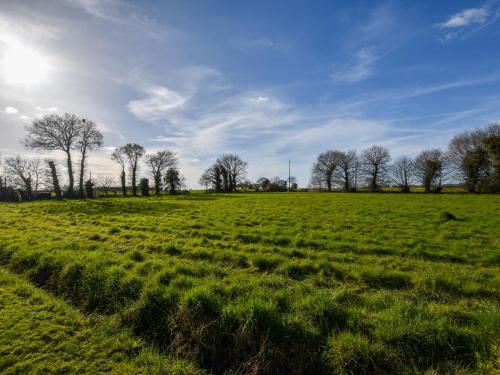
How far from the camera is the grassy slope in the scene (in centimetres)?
298

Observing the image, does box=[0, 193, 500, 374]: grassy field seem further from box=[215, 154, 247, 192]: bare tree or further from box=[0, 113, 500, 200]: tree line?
box=[215, 154, 247, 192]: bare tree

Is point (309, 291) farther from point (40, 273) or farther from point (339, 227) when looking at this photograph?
point (339, 227)

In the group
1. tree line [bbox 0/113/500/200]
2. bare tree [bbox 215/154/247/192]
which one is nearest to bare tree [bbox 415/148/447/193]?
tree line [bbox 0/113/500/200]

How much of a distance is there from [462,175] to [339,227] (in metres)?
56.6

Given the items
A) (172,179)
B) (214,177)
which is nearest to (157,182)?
(172,179)

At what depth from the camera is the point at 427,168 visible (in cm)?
5569

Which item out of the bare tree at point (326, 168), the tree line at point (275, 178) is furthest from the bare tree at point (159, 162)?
the bare tree at point (326, 168)

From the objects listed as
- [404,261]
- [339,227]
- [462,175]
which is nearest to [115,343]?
[404,261]

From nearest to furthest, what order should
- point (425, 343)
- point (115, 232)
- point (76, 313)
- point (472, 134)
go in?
point (425, 343), point (76, 313), point (115, 232), point (472, 134)

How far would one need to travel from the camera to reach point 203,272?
18.1 ft

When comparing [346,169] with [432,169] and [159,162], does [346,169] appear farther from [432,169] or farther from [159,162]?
[159,162]

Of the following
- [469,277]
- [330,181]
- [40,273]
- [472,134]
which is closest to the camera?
[469,277]

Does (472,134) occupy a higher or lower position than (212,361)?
higher

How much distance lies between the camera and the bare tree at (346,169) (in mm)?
64625
